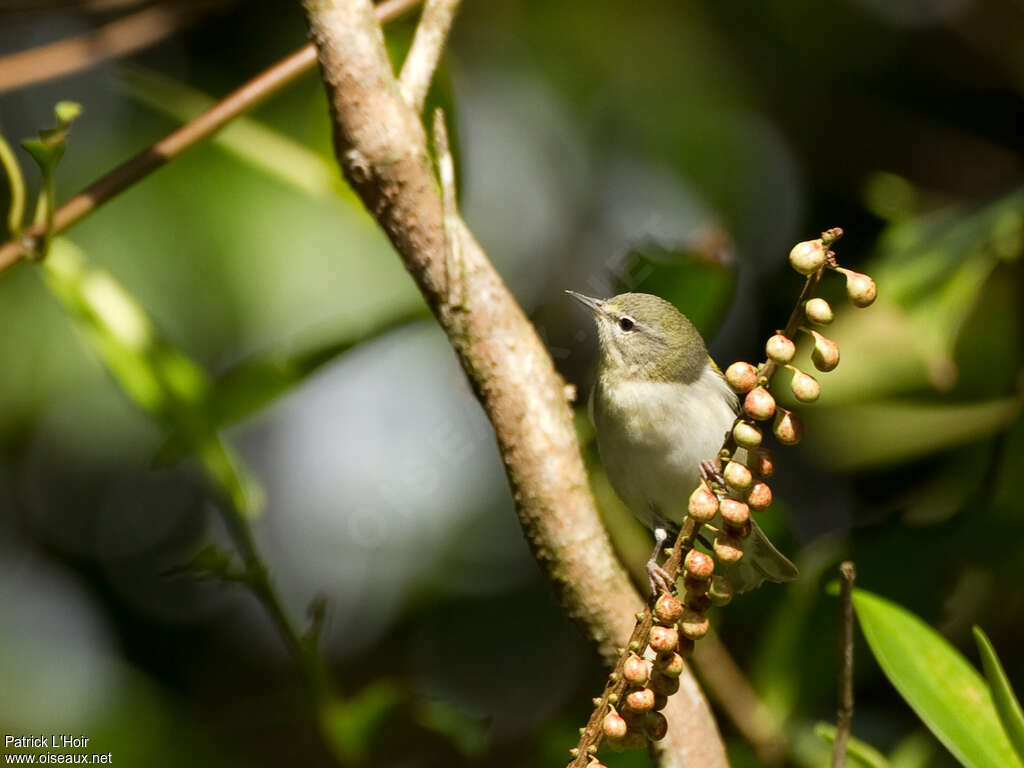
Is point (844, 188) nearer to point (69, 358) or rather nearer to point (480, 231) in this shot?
point (480, 231)

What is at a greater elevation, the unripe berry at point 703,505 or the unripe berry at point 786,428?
the unripe berry at point 786,428

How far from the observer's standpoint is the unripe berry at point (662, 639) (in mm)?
1205

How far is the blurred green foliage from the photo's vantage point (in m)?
2.11

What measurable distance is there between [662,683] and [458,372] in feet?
5.36

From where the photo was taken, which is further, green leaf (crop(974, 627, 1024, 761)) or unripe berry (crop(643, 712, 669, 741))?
green leaf (crop(974, 627, 1024, 761))

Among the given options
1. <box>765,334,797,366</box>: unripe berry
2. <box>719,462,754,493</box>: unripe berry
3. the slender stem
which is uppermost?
the slender stem

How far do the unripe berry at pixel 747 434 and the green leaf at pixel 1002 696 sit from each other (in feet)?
1.58

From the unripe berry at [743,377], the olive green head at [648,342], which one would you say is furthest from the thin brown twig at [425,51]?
the olive green head at [648,342]

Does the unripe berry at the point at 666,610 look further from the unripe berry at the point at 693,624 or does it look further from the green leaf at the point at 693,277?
the green leaf at the point at 693,277

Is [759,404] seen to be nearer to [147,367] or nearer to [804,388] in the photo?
[804,388]

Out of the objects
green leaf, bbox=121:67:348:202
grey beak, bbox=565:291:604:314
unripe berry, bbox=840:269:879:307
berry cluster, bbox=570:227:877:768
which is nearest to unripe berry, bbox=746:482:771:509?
berry cluster, bbox=570:227:877:768

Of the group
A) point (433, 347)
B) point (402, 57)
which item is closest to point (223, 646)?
point (433, 347)
